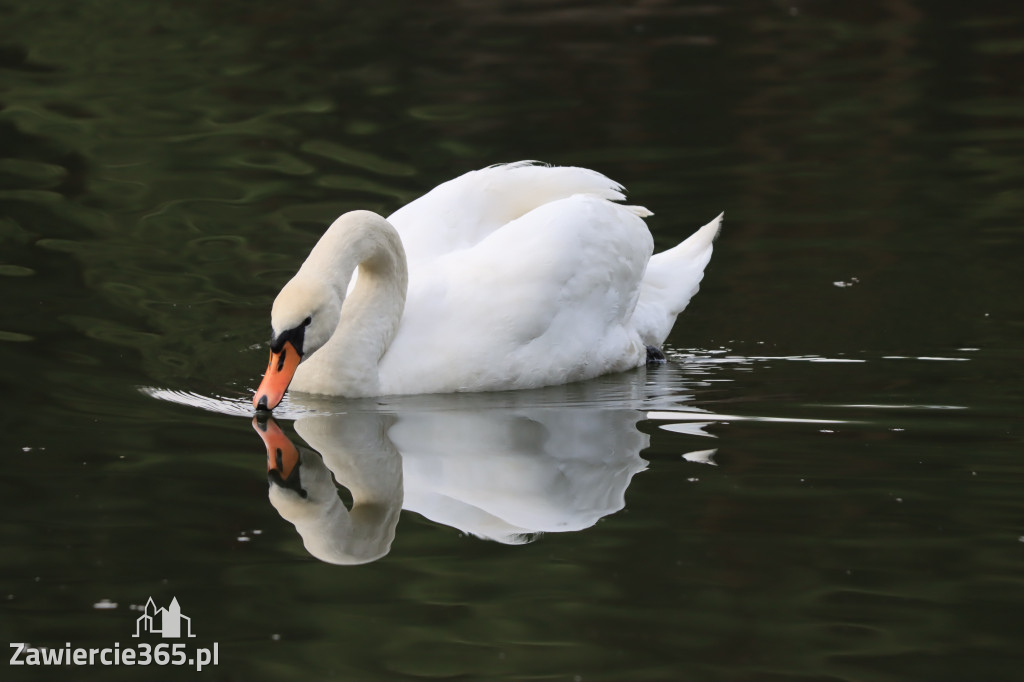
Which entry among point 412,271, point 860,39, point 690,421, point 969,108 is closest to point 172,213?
point 412,271

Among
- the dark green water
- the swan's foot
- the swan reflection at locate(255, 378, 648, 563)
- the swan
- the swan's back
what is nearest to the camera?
the dark green water

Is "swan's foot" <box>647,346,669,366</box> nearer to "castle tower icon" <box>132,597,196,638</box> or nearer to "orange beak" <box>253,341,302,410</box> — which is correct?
"orange beak" <box>253,341,302,410</box>

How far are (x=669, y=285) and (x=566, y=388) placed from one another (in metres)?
1.49

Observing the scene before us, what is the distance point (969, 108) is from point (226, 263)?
22.1 ft

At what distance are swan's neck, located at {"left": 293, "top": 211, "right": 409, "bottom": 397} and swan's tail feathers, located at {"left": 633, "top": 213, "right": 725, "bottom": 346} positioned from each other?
1.61m

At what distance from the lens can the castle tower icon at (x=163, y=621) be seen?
4.95 metres

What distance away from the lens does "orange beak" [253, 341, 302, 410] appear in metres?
6.93

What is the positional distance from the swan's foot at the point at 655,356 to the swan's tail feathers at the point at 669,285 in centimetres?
6

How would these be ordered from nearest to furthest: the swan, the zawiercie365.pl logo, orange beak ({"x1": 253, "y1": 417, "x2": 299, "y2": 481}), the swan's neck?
the zawiercie365.pl logo < orange beak ({"x1": 253, "y1": 417, "x2": 299, "y2": 481}) < the swan < the swan's neck

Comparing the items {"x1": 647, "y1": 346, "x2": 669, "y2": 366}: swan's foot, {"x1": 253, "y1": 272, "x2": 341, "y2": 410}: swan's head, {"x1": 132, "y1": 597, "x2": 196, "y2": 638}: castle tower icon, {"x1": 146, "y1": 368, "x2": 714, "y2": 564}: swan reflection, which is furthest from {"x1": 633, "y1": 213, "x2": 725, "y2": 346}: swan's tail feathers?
{"x1": 132, "y1": 597, "x2": 196, "y2": 638}: castle tower icon

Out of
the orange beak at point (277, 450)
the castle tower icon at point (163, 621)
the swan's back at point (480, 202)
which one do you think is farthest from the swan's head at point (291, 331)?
the castle tower icon at point (163, 621)

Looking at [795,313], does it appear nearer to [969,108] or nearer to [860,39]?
[969,108]

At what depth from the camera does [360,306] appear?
747 cm

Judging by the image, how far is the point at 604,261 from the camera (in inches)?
322
